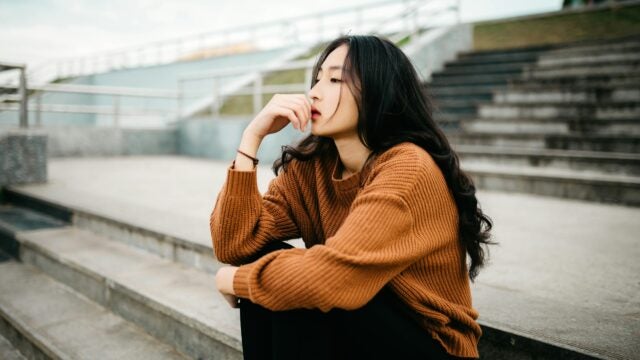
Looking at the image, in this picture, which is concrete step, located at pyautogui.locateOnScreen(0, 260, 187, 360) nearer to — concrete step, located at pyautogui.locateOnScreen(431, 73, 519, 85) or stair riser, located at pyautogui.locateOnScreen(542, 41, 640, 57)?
concrete step, located at pyautogui.locateOnScreen(431, 73, 519, 85)

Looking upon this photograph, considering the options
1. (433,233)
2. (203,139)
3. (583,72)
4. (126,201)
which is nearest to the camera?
(433,233)

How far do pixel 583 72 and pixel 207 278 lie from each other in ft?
18.8

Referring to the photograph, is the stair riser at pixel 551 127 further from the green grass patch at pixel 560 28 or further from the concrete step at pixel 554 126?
the green grass patch at pixel 560 28

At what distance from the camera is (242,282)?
1200 mm

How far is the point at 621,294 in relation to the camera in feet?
6.09

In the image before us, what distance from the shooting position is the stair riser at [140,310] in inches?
75.0

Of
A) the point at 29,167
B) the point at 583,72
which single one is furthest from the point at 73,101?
the point at 583,72

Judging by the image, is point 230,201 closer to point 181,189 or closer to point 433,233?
point 433,233

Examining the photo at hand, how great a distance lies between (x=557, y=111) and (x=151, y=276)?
191 inches

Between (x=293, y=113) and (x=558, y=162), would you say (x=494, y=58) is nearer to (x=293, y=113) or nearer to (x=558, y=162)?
(x=558, y=162)

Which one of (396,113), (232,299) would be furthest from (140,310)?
(396,113)

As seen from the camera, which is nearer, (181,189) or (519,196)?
(519,196)

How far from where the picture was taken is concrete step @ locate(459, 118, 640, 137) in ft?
15.7

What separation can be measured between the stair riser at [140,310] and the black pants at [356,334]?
2.14 ft
